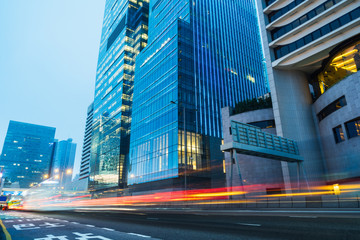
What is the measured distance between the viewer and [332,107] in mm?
35531

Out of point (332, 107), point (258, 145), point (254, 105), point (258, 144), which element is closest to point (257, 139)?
point (258, 144)

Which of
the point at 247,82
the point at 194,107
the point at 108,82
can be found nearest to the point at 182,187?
the point at 194,107

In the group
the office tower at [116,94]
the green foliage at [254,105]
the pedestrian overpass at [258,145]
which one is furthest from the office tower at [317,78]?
the office tower at [116,94]

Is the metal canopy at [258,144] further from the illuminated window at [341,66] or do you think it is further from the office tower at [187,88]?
the office tower at [187,88]

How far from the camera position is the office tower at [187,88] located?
5450 centimetres

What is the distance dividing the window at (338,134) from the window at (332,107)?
2758mm

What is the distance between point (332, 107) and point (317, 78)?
30.3 ft

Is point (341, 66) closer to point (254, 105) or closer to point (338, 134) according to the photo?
point (338, 134)

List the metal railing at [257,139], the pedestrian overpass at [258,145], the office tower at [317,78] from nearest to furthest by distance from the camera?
the pedestrian overpass at [258,145]
the metal railing at [257,139]
the office tower at [317,78]

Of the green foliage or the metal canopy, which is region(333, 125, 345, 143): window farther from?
the green foliage

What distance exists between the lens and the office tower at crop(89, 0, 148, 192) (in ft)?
283

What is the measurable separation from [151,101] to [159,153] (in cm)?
1659

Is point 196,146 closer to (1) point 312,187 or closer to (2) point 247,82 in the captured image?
(1) point 312,187

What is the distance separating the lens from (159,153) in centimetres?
5741
